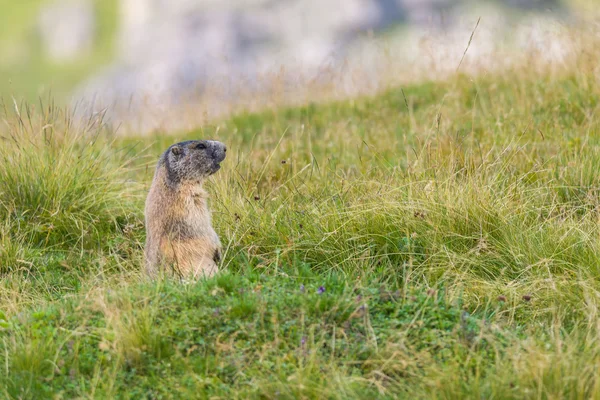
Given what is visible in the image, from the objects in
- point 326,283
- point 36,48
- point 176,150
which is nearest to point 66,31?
point 36,48

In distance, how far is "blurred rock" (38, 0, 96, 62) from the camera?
173 metres

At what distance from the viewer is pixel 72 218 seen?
25.2 ft

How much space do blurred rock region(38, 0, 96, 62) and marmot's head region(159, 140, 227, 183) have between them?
579 feet

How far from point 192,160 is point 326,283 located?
74.0 inches

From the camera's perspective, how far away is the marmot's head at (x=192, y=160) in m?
6.68

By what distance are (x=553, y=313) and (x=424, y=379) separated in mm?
1316

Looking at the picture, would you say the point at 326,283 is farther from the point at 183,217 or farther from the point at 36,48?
the point at 36,48

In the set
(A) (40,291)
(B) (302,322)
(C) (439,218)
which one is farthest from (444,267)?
(A) (40,291)

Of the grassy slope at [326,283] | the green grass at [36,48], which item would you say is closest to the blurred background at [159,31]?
the green grass at [36,48]

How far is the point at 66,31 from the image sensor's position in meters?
174

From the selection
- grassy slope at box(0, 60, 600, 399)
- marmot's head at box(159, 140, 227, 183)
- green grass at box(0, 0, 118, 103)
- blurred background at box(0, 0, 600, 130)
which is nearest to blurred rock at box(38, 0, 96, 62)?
blurred background at box(0, 0, 600, 130)

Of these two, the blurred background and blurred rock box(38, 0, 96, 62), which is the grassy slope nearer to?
the blurred background

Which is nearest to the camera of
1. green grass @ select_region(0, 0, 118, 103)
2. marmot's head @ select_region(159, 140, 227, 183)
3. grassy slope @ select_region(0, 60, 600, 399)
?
grassy slope @ select_region(0, 60, 600, 399)

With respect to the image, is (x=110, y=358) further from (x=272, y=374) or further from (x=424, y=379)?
(x=424, y=379)
